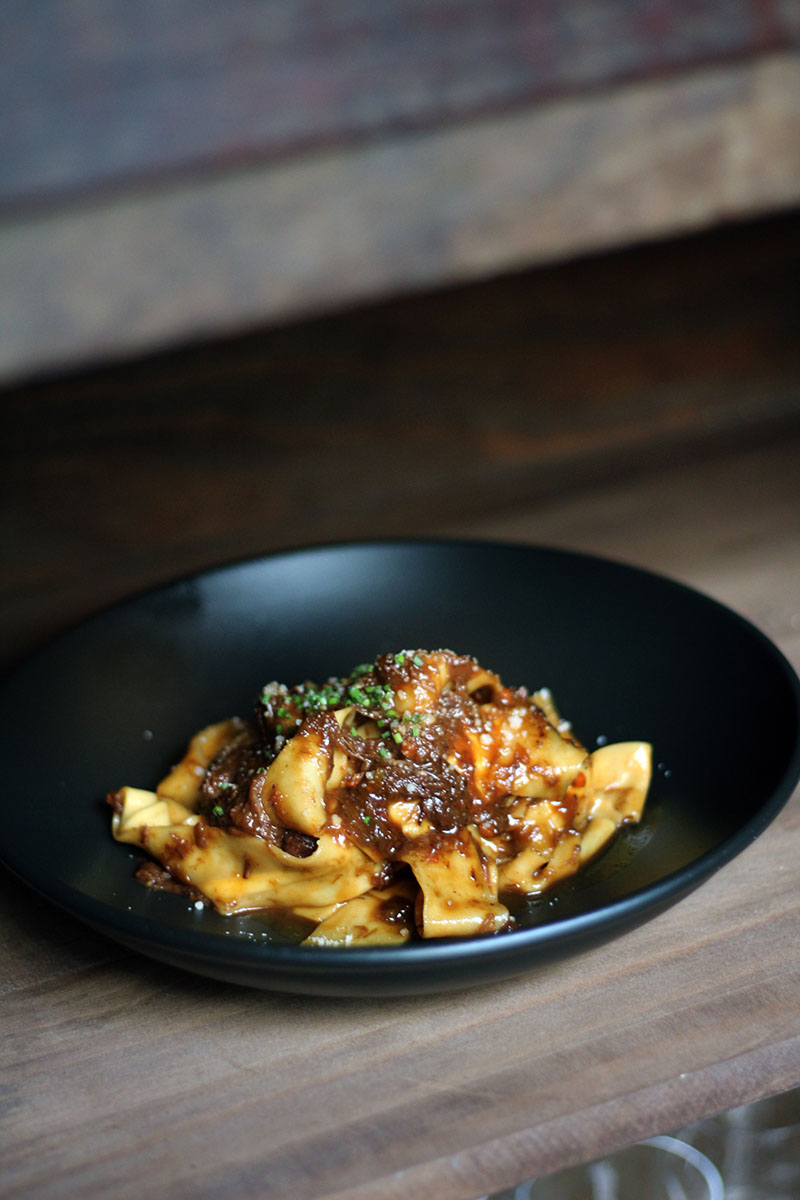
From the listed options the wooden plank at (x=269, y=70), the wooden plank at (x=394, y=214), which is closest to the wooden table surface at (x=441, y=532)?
the wooden plank at (x=394, y=214)

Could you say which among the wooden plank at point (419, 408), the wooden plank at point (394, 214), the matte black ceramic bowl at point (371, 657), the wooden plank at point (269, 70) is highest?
the wooden plank at point (269, 70)

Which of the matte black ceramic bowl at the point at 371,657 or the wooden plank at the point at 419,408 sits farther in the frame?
the wooden plank at the point at 419,408

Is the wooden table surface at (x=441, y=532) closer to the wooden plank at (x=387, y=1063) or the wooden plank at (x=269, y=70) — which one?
the wooden plank at (x=387, y=1063)

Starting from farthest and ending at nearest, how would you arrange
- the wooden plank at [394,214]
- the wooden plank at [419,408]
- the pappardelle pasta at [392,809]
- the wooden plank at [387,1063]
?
the wooden plank at [419,408]
the wooden plank at [394,214]
the pappardelle pasta at [392,809]
the wooden plank at [387,1063]

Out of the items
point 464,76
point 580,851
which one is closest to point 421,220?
point 464,76

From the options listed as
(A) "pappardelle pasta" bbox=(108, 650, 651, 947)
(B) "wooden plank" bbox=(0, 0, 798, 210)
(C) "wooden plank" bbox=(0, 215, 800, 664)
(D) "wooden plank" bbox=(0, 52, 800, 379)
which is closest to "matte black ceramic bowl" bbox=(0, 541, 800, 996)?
(A) "pappardelle pasta" bbox=(108, 650, 651, 947)

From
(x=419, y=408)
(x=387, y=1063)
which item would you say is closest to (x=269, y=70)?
(x=387, y=1063)

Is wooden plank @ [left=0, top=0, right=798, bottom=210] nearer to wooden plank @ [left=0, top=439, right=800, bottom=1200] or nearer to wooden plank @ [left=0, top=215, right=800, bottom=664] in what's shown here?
wooden plank @ [left=0, top=439, right=800, bottom=1200]
